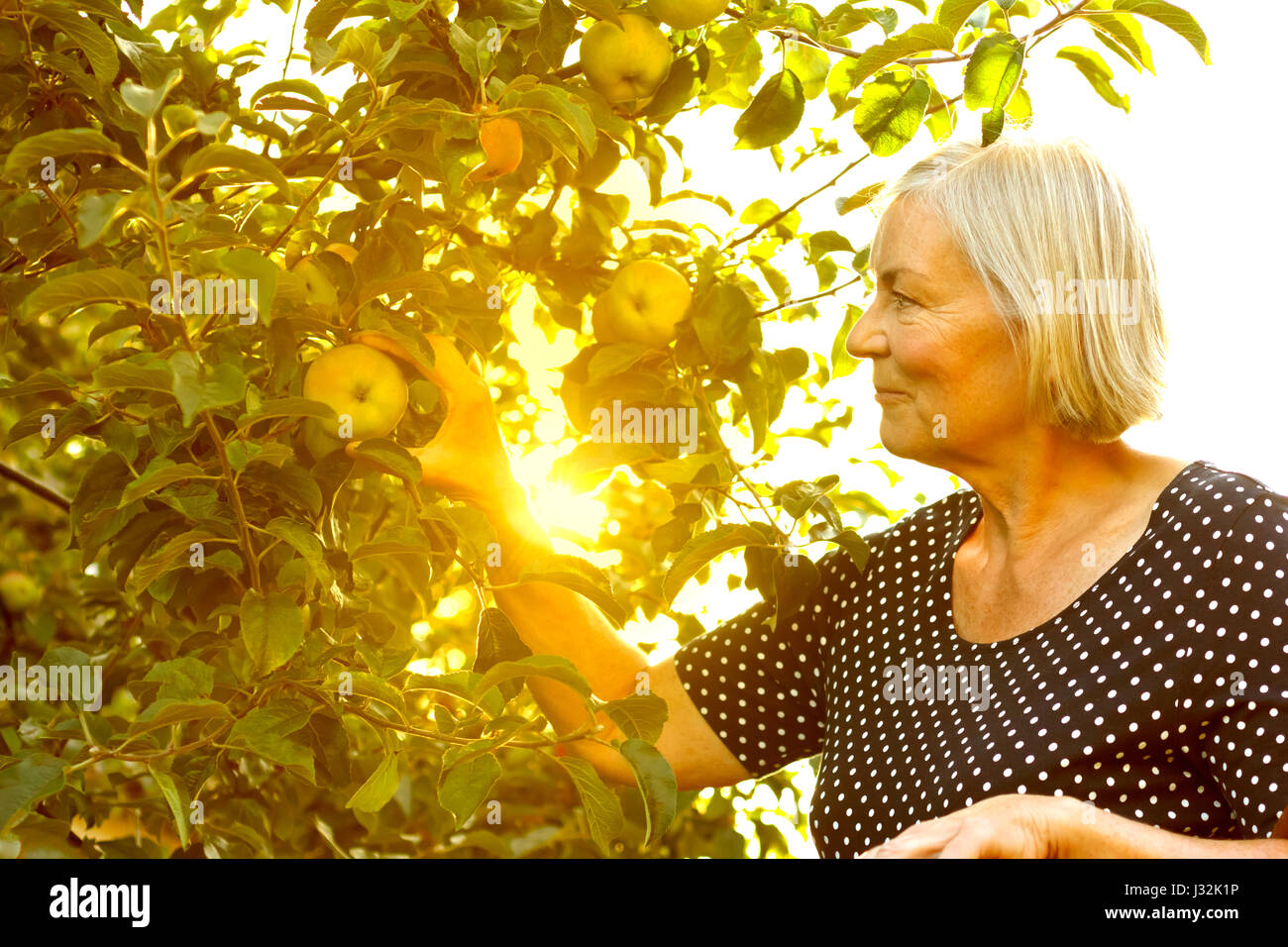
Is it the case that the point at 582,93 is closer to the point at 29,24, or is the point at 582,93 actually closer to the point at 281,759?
the point at 29,24

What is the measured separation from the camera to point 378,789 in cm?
96

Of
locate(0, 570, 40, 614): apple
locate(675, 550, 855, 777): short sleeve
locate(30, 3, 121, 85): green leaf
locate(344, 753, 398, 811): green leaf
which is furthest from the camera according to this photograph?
locate(0, 570, 40, 614): apple

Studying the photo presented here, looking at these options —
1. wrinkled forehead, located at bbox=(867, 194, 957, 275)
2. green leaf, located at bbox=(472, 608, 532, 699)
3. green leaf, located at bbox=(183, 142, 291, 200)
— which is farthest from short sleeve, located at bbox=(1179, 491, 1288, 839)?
green leaf, located at bbox=(183, 142, 291, 200)

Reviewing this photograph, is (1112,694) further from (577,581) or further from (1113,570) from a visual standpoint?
(577,581)

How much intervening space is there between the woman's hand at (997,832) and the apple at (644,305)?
58cm

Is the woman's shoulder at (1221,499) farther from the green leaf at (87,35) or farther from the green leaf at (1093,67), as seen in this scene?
the green leaf at (87,35)

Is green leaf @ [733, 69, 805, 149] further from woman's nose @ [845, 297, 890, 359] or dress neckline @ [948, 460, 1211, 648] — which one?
dress neckline @ [948, 460, 1211, 648]

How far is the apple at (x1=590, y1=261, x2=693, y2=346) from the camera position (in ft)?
4.29

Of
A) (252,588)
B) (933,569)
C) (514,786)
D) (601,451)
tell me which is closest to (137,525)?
(252,588)

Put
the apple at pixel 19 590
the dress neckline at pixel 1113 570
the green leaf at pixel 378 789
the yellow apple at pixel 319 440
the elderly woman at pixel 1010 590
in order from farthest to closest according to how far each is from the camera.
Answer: the apple at pixel 19 590 → the dress neckline at pixel 1113 570 → the elderly woman at pixel 1010 590 → the yellow apple at pixel 319 440 → the green leaf at pixel 378 789

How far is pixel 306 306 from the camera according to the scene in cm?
112

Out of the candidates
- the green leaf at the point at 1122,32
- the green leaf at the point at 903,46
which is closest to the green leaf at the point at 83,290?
the green leaf at the point at 903,46

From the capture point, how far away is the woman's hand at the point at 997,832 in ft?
3.20

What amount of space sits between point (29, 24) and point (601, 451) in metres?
0.71
